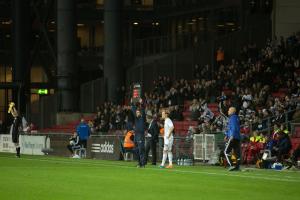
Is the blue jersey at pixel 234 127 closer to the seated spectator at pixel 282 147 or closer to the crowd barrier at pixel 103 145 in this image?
the seated spectator at pixel 282 147

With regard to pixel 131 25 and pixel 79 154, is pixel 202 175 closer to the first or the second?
pixel 79 154

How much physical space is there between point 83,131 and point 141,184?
20163 millimetres

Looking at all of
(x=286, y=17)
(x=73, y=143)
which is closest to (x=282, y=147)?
(x=73, y=143)

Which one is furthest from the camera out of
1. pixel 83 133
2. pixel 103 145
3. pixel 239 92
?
pixel 83 133

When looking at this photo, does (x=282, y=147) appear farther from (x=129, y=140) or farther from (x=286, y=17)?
(x=286, y=17)

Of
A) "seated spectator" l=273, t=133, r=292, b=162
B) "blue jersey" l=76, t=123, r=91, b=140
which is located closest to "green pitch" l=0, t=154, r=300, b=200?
"seated spectator" l=273, t=133, r=292, b=162

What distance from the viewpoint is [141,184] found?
2223 centimetres

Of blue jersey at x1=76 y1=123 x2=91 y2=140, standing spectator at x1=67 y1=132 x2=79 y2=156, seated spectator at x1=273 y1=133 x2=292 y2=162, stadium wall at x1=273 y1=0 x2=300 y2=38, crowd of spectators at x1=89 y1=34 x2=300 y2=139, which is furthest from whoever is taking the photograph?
stadium wall at x1=273 y1=0 x2=300 y2=38

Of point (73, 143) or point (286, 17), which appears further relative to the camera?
point (286, 17)

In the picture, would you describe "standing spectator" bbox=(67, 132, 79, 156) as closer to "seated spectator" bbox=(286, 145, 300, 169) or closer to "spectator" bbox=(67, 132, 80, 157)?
"spectator" bbox=(67, 132, 80, 157)

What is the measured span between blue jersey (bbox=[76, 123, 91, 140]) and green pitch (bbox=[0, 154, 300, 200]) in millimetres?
13077

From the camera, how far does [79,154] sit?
139 ft

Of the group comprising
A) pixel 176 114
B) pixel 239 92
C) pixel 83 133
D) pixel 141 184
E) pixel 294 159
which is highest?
pixel 239 92

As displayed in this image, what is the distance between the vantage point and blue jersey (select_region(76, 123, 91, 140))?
138 ft
